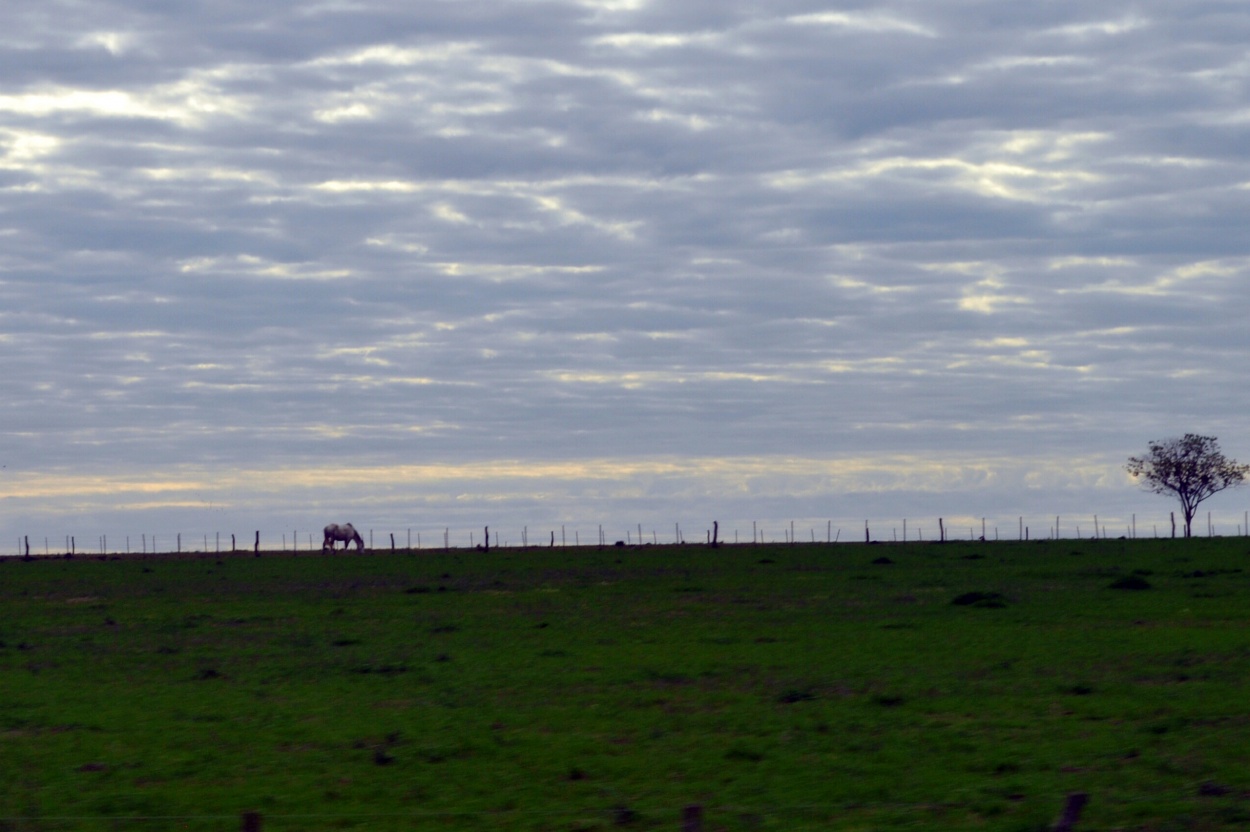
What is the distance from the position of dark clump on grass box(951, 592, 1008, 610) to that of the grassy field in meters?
0.21

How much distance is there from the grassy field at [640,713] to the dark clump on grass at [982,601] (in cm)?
21

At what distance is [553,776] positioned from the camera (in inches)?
691

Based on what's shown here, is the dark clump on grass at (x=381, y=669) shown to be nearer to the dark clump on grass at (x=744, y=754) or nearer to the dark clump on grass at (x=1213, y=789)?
the dark clump on grass at (x=744, y=754)

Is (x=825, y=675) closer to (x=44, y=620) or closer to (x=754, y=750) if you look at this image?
(x=754, y=750)

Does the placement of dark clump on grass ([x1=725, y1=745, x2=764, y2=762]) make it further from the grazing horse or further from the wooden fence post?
the grazing horse

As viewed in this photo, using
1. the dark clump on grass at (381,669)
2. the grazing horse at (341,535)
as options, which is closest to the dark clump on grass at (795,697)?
the dark clump on grass at (381,669)

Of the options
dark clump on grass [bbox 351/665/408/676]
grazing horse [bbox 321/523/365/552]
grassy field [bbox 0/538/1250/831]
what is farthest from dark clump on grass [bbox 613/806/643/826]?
grazing horse [bbox 321/523/365/552]

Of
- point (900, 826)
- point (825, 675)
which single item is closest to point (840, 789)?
point (900, 826)

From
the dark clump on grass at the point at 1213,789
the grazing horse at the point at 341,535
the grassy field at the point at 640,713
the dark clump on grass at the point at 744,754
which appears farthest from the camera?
the grazing horse at the point at 341,535

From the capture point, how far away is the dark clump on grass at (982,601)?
132ft

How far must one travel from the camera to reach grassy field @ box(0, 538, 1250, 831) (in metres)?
15.8

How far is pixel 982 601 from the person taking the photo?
1607 inches

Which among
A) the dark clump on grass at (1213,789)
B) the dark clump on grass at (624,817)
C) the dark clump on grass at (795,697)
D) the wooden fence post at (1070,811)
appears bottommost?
the dark clump on grass at (624,817)

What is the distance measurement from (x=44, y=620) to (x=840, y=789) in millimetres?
34970
